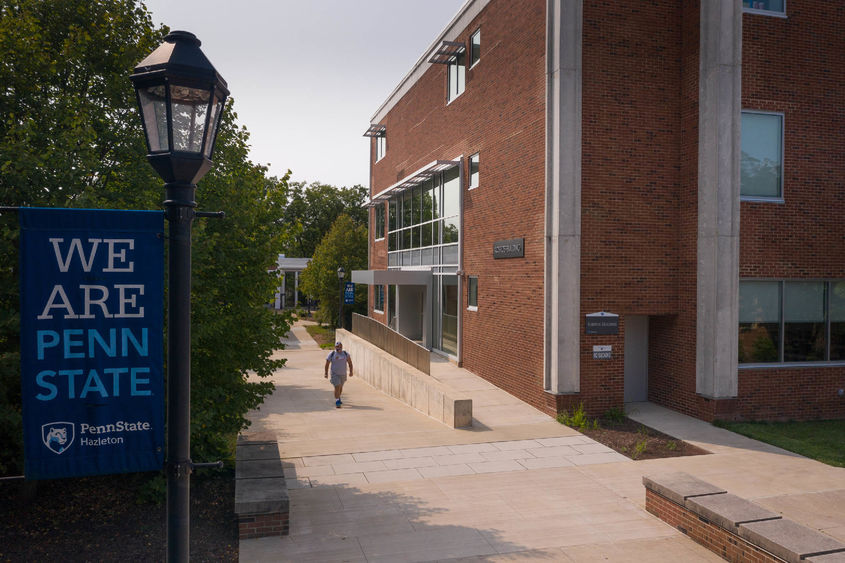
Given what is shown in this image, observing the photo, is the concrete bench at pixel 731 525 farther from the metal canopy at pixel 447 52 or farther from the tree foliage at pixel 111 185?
the metal canopy at pixel 447 52

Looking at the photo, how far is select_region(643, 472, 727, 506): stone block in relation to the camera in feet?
25.5

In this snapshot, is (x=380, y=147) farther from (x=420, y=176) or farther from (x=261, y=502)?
(x=261, y=502)

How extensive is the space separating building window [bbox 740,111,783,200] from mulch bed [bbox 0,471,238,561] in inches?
485

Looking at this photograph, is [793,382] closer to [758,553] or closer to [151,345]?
[758,553]

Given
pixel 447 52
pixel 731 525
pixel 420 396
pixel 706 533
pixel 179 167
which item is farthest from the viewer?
pixel 447 52

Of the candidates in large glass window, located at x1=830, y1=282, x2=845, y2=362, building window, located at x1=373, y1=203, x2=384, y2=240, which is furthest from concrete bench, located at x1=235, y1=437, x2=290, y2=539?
building window, located at x1=373, y1=203, x2=384, y2=240

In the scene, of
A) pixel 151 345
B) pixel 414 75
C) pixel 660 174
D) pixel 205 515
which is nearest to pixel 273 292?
pixel 205 515

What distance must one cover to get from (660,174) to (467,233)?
7093 mm

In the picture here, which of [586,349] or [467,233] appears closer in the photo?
[586,349]

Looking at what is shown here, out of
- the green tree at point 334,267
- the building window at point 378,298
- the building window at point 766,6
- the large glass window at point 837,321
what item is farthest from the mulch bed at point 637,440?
the green tree at point 334,267

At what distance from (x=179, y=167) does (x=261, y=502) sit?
4.64m

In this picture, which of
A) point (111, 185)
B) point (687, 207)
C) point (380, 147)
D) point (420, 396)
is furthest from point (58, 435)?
point (380, 147)

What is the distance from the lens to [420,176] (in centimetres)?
2420

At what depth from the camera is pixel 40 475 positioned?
169 inches
